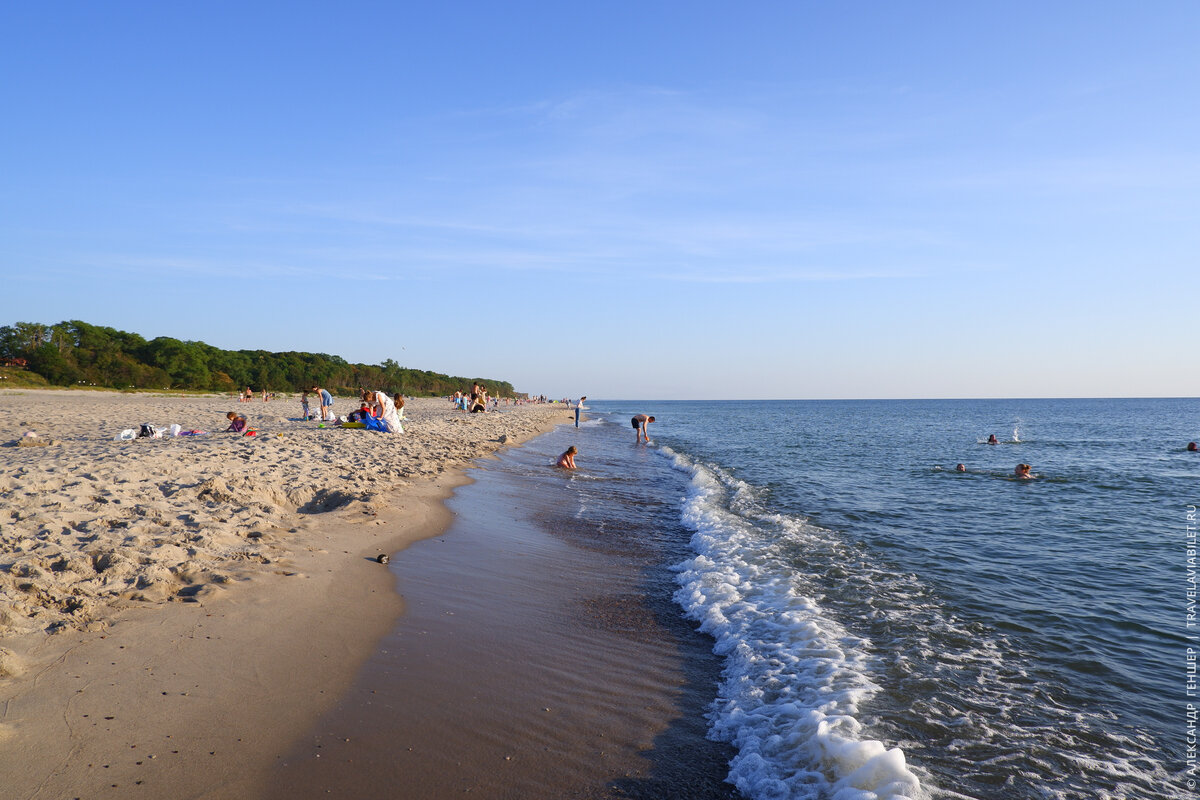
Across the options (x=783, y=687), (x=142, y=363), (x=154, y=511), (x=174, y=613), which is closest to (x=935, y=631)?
(x=783, y=687)

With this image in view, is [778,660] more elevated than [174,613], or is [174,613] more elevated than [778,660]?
[174,613]

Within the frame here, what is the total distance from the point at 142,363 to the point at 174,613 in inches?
2986

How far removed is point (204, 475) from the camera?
9258mm

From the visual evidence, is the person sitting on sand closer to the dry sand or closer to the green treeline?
the dry sand

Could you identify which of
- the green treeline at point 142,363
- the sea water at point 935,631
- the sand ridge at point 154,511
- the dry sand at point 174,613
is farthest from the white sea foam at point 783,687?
the green treeline at point 142,363

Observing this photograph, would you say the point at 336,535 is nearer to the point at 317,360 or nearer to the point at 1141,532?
the point at 1141,532

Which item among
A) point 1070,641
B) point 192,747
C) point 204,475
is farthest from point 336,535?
point 1070,641

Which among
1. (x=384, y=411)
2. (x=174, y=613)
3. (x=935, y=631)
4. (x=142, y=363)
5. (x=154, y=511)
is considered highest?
(x=142, y=363)

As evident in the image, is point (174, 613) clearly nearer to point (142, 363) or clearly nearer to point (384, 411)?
point (384, 411)

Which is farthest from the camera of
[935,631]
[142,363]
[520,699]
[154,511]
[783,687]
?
[142,363]

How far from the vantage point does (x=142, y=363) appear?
6462 cm

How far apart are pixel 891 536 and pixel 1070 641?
462cm

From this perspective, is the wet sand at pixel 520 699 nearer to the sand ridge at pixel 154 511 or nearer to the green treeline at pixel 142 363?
the sand ridge at pixel 154 511

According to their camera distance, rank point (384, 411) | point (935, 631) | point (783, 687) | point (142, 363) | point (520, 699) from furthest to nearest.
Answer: point (142, 363)
point (384, 411)
point (935, 631)
point (783, 687)
point (520, 699)
